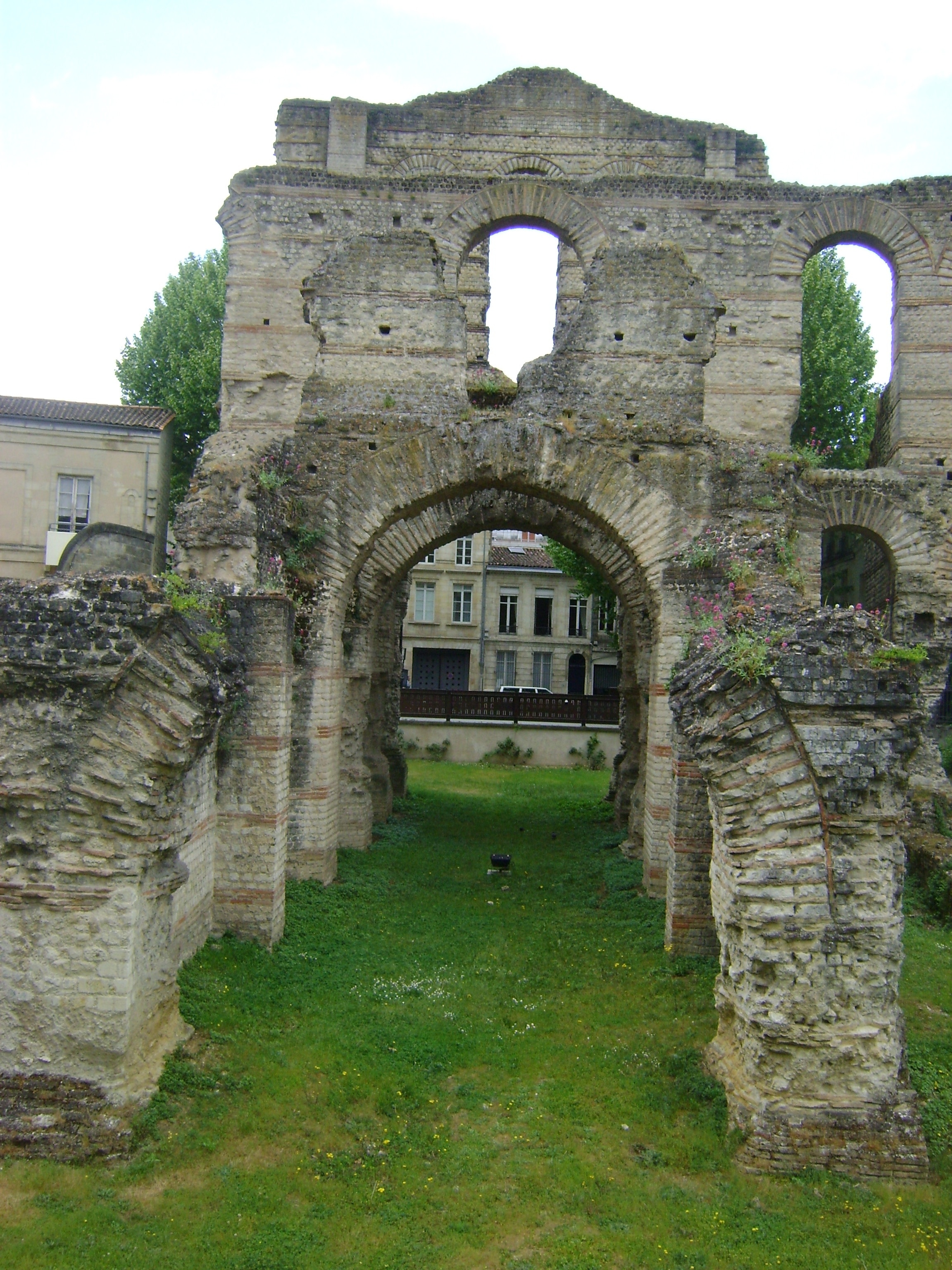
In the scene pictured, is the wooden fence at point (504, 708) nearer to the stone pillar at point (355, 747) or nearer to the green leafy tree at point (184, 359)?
the green leafy tree at point (184, 359)

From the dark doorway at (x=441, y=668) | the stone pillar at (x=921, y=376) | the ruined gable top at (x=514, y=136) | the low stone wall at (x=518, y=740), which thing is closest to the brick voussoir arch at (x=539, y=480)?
the stone pillar at (x=921, y=376)

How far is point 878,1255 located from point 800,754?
224 cm

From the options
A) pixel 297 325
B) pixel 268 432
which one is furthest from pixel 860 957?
pixel 297 325

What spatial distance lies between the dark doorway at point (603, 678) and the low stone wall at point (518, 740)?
406 inches

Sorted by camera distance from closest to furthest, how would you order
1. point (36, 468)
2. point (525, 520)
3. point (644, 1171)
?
point (644, 1171) < point (525, 520) < point (36, 468)

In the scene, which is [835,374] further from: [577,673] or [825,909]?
[825,909]

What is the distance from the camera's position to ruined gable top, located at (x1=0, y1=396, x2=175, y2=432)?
18922 millimetres

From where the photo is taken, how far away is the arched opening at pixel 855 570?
1439cm

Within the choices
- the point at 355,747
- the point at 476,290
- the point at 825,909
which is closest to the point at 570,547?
the point at 355,747

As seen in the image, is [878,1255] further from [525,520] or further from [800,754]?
[525,520]

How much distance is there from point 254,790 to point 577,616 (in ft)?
75.4

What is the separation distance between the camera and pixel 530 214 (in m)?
14.6

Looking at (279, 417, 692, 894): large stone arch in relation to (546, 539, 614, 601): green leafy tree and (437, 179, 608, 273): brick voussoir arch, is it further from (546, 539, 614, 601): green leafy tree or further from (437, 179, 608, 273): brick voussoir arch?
(546, 539, 614, 601): green leafy tree

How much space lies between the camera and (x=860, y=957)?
16.0 ft
